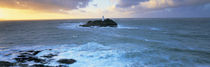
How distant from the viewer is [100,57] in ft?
42.9

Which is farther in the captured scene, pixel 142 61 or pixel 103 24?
pixel 103 24

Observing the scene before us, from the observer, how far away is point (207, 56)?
13359 millimetres

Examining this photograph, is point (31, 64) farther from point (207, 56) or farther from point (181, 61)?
point (207, 56)

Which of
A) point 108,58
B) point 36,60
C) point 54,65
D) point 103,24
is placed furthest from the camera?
point 103,24

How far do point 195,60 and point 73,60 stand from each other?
12.8 m

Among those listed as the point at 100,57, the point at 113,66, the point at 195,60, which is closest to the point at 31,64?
the point at 100,57

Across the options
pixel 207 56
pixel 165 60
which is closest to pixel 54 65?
pixel 165 60

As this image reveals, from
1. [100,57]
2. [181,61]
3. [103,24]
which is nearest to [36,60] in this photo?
[100,57]

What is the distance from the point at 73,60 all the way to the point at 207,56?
15.1 m

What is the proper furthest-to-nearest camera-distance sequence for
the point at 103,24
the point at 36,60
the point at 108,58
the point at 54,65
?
the point at 103,24
the point at 108,58
the point at 36,60
the point at 54,65

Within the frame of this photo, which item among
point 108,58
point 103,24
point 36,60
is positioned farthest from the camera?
point 103,24

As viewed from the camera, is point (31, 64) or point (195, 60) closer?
point (31, 64)

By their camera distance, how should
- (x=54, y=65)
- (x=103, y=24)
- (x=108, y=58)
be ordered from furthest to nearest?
(x=103, y=24)
(x=108, y=58)
(x=54, y=65)

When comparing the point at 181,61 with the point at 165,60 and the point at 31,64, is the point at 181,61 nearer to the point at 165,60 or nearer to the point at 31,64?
the point at 165,60
